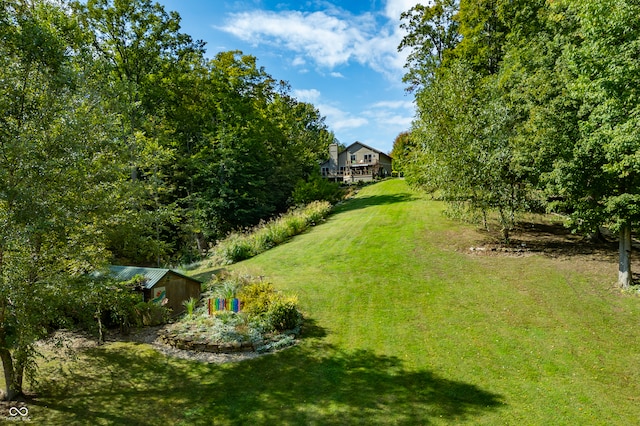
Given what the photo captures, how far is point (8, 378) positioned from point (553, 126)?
16371 mm

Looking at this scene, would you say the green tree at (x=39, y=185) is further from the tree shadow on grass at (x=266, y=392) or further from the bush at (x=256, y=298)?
the bush at (x=256, y=298)

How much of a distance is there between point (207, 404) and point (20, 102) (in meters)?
6.93

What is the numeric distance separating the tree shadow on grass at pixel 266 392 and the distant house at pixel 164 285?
2.20 m

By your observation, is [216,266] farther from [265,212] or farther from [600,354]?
[600,354]

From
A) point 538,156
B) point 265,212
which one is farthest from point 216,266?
point 538,156

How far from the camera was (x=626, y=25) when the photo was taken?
931 cm

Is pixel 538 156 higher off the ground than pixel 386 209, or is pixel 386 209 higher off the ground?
pixel 538 156

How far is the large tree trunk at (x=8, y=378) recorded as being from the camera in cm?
697

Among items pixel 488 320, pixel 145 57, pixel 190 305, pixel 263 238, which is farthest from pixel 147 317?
pixel 145 57

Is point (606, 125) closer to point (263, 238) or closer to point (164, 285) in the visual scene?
point (164, 285)

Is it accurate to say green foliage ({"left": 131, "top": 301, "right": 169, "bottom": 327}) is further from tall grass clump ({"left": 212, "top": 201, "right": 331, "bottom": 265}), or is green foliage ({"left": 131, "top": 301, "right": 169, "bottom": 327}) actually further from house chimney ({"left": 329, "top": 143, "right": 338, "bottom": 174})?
house chimney ({"left": 329, "top": 143, "right": 338, "bottom": 174})

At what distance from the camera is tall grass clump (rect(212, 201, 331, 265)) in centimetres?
1853

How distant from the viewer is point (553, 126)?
12.1m

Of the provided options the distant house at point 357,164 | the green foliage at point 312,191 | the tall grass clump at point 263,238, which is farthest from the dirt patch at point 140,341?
the distant house at point 357,164
